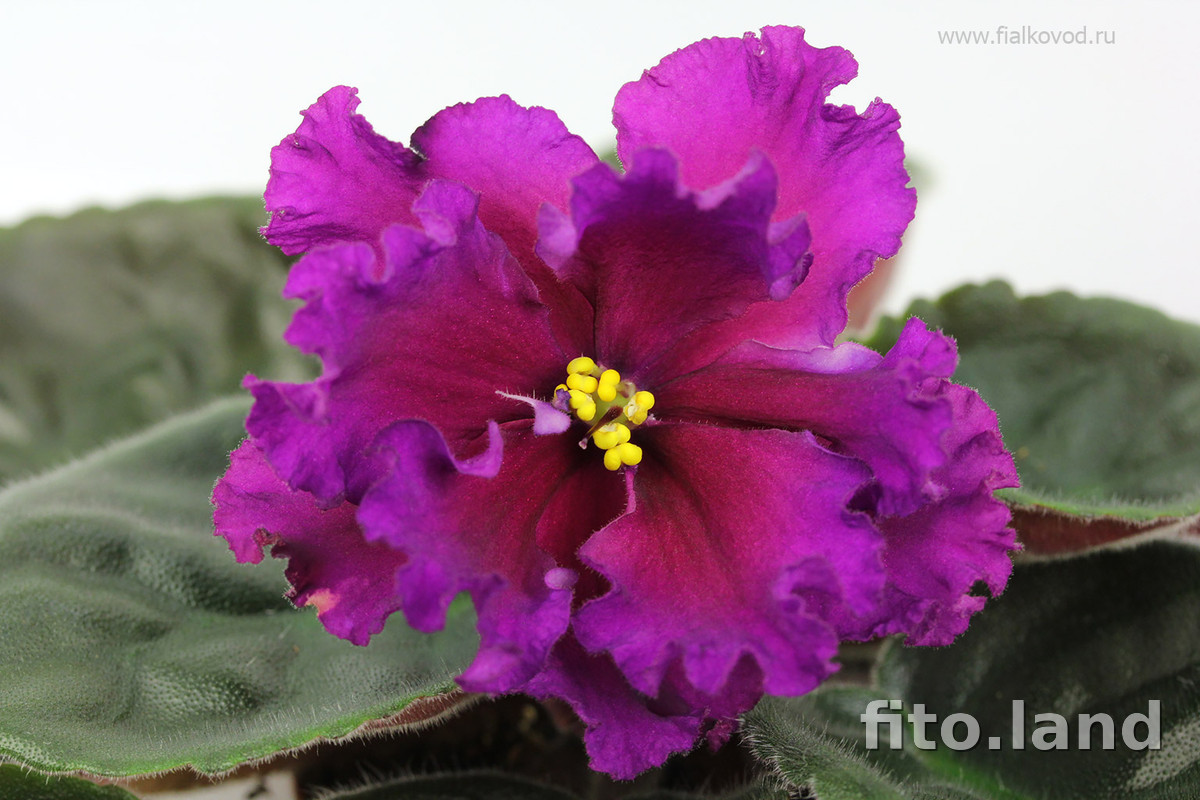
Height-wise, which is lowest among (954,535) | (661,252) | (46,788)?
(46,788)

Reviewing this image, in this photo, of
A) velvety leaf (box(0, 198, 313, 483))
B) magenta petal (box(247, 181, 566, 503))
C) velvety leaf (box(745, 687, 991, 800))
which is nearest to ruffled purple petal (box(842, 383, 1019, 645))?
velvety leaf (box(745, 687, 991, 800))

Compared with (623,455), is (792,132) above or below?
above

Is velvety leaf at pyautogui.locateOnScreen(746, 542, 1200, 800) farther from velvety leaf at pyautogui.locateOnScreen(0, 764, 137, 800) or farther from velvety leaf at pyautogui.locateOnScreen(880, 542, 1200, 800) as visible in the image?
velvety leaf at pyautogui.locateOnScreen(0, 764, 137, 800)

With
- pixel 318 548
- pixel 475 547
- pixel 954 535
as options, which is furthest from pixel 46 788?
pixel 954 535

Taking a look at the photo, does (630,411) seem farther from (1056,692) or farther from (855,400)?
(1056,692)

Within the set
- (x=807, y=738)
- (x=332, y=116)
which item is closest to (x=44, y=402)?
(x=332, y=116)

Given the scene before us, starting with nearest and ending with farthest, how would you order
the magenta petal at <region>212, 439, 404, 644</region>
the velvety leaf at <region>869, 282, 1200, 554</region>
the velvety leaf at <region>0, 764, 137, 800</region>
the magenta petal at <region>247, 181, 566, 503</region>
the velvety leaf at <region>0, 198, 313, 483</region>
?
the magenta petal at <region>247, 181, 566, 503</region> → the magenta petal at <region>212, 439, 404, 644</region> → the velvety leaf at <region>0, 764, 137, 800</region> → the velvety leaf at <region>869, 282, 1200, 554</region> → the velvety leaf at <region>0, 198, 313, 483</region>

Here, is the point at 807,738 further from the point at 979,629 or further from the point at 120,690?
the point at 120,690
